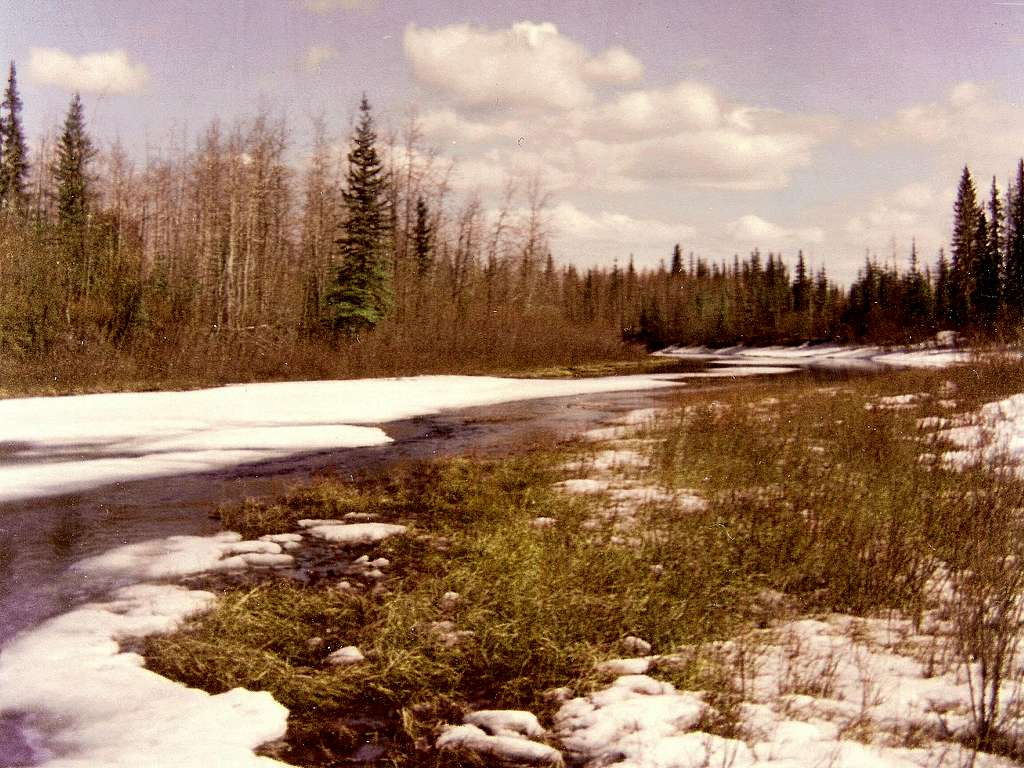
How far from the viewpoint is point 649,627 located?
4863mm

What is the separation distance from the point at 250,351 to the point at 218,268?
29.6 feet

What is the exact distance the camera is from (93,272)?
27000 millimetres

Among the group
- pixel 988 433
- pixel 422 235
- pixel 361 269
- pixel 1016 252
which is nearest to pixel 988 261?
pixel 1016 252

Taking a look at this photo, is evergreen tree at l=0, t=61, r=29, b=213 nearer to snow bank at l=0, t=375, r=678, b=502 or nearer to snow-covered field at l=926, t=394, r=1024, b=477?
snow bank at l=0, t=375, r=678, b=502

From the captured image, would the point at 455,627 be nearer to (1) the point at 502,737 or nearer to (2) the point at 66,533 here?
(1) the point at 502,737

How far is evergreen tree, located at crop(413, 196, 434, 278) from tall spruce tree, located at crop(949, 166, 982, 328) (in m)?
52.2

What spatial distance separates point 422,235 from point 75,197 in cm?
1881

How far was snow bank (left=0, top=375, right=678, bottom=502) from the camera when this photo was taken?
35.0ft

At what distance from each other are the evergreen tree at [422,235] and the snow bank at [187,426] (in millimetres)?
21631

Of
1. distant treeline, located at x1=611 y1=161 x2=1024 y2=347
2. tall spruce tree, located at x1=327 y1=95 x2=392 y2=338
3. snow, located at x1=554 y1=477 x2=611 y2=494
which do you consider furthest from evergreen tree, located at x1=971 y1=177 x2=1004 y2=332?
snow, located at x1=554 y1=477 x2=611 y2=494

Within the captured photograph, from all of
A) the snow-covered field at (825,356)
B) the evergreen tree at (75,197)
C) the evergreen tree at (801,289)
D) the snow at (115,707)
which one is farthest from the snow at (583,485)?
the evergreen tree at (801,289)

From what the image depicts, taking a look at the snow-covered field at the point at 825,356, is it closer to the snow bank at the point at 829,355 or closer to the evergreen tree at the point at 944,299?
the snow bank at the point at 829,355

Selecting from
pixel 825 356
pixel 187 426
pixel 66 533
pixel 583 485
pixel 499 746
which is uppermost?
pixel 825 356

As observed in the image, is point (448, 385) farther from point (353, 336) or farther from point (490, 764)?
point (490, 764)
